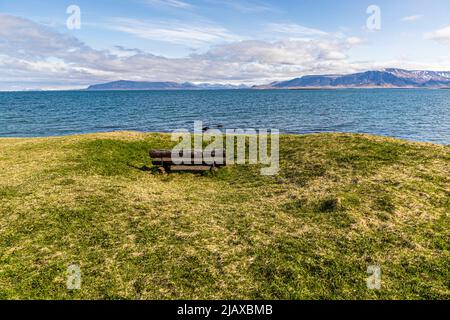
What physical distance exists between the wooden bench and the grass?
0.73 meters

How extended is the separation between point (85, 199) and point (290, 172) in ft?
40.9

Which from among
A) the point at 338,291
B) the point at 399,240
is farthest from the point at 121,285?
the point at 399,240

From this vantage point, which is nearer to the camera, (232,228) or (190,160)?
(232,228)

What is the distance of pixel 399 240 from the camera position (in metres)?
11.4

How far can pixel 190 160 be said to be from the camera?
21.4 metres

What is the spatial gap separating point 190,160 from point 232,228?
940 centimetres

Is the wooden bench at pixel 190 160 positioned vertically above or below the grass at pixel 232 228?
Result: above

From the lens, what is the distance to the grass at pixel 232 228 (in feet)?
30.2

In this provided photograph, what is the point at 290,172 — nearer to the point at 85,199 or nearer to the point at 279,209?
the point at 279,209

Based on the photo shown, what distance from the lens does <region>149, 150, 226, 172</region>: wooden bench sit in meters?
21.2

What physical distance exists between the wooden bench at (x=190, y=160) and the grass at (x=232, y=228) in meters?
0.73

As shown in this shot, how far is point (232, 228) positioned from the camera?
1288 centimetres

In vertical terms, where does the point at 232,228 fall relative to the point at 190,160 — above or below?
below
